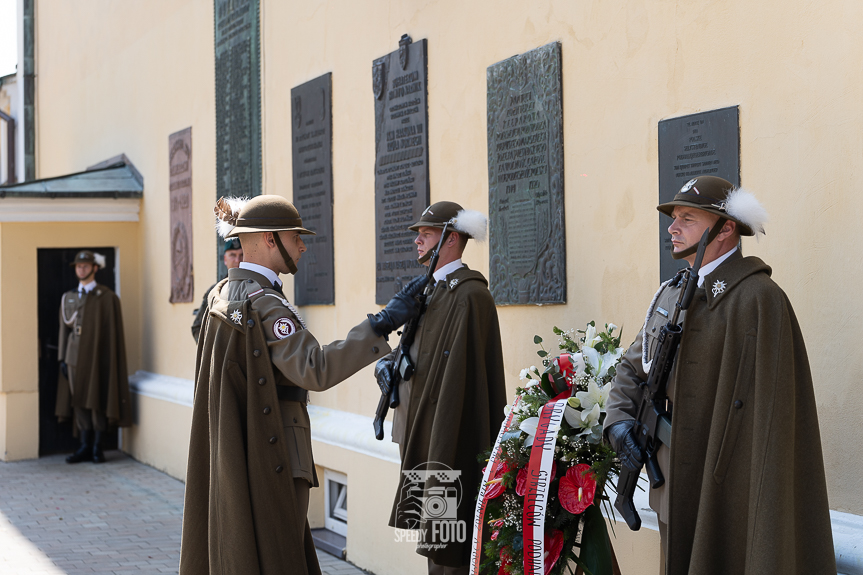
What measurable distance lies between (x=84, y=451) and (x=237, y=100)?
4595 mm

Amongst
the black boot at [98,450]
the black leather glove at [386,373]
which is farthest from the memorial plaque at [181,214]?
the black leather glove at [386,373]

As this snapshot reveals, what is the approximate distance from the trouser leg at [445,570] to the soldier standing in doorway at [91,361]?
6724mm

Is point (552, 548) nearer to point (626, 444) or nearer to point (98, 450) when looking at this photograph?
point (626, 444)

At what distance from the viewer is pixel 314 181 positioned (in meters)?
7.24

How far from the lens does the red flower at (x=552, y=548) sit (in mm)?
3621

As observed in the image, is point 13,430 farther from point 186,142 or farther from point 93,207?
point 186,142

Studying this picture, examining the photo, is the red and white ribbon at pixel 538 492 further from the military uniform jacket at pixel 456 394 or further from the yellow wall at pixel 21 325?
the yellow wall at pixel 21 325

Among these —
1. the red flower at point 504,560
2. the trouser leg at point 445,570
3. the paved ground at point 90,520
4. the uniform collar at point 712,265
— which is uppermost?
the uniform collar at point 712,265

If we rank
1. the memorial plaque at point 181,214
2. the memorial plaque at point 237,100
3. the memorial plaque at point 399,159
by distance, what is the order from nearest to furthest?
1. the memorial plaque at point 399,159
2. the memorial plaque at point 237,100
3. the memorial plaque at point 181,214

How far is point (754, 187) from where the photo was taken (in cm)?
375

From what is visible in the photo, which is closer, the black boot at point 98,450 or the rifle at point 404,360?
the rifle at point 404,360

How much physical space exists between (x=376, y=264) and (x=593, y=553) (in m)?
3.16

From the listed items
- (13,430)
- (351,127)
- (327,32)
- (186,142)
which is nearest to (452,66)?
(351,127)

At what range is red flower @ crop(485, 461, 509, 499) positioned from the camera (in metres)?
3.77
